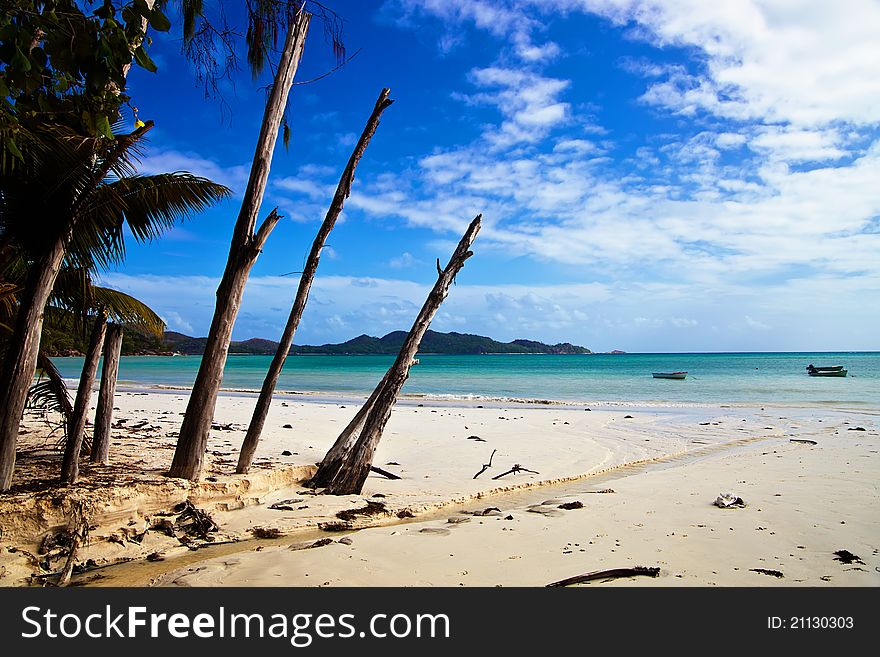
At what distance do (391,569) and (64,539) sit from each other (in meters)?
2.63

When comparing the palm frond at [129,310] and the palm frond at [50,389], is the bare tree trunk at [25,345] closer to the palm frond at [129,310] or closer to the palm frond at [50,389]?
the palm frond at [50,389]

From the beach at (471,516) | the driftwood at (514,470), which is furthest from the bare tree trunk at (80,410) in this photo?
the driftwood at (514,470)

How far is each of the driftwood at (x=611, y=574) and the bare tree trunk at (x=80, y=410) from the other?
4782 millimetres

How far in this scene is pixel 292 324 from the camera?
7.16 m

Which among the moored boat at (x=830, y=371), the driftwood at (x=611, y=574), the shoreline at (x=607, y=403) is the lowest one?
the shoreline at (x=607, y=403)

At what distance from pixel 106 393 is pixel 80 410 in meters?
0.66

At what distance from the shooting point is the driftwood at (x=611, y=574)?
12.7 ft

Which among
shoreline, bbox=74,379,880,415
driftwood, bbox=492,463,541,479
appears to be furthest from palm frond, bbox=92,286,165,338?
shoreline, bbox=74,379,880,415

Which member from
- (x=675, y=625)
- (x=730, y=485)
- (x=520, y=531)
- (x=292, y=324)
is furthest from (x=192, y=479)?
(x=730, y=485)

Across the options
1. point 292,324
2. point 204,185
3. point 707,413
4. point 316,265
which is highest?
point 204,185

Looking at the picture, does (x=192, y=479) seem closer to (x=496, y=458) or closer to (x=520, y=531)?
(x=520, y=531)

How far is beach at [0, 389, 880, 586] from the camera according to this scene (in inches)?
Answer: 165

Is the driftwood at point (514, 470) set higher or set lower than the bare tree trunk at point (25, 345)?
lower

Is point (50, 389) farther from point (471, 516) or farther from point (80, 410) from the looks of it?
point (471, 516)
